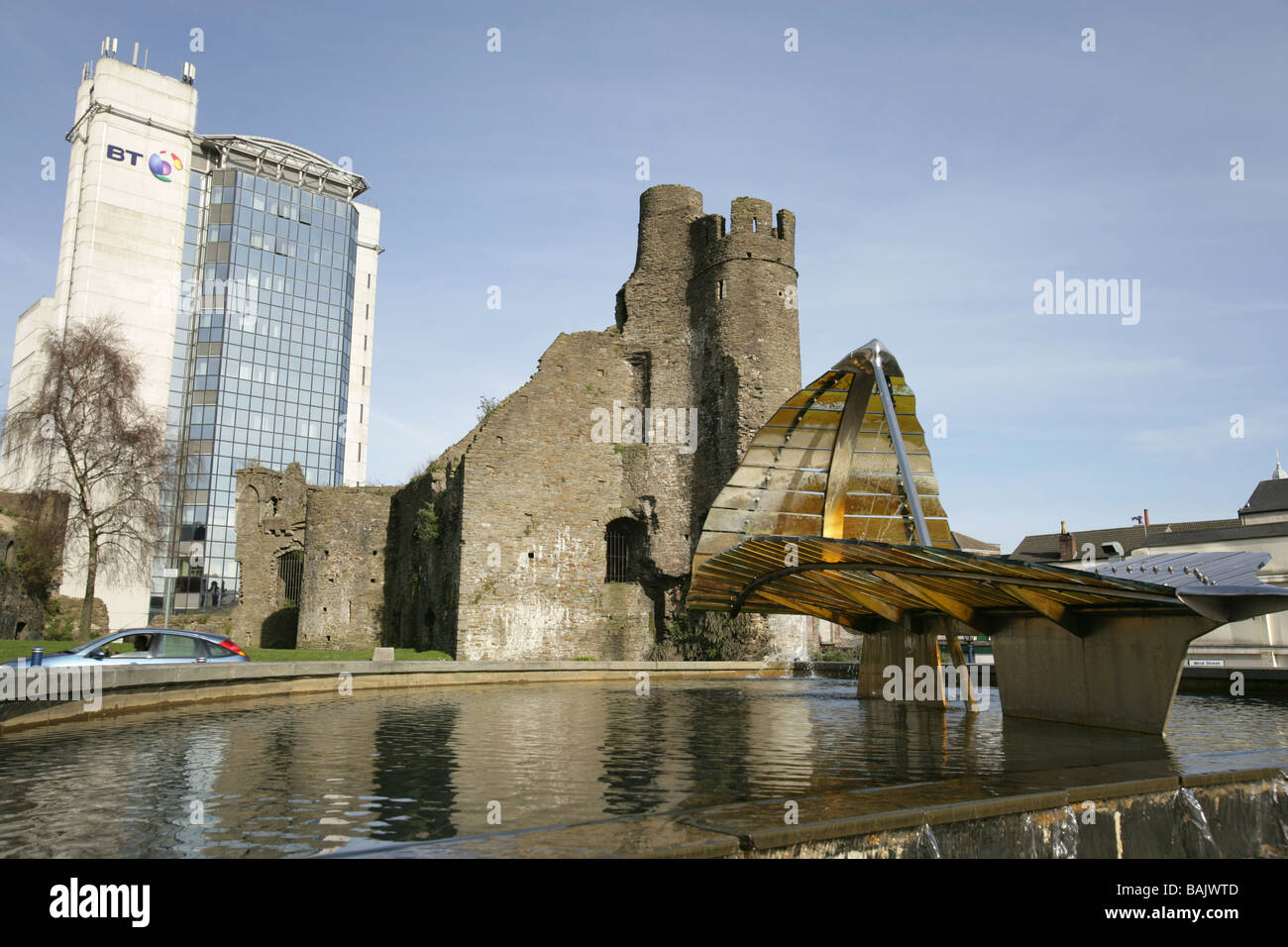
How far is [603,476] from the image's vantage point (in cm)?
3328

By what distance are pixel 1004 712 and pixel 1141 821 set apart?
7.41m

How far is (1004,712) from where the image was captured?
42.4 ft

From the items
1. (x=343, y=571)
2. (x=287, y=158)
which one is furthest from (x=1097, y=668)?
(x=287, y=158)

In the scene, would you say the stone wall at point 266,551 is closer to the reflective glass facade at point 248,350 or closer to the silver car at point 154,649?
the silver car at point 154,649

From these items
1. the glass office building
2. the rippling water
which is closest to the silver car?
the rippling water

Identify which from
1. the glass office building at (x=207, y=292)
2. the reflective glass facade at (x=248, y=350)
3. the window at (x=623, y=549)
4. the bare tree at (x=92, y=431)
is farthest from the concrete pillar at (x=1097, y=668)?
the reflective glass facade at (x=248, y=350)

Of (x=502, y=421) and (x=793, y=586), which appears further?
(x=502, y=421)

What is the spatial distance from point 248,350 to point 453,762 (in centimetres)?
8650

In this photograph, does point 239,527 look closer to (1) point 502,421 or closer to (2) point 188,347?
(1) point 502,421

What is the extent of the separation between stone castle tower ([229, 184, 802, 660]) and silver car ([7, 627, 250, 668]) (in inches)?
568

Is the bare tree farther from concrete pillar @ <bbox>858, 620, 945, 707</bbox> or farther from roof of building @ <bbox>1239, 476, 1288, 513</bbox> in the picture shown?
roof of building @ <bbox>1239, 476, 1288, 513</bbox>

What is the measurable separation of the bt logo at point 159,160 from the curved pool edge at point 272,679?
7630 centimetres

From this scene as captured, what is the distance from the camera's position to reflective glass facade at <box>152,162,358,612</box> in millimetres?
80062
